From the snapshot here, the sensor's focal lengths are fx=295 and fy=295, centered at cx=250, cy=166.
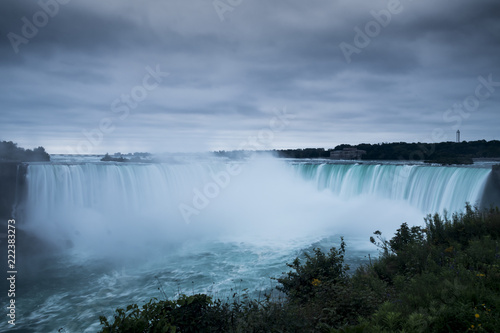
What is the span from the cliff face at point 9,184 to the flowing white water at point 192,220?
784mm

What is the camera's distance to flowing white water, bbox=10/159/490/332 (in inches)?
483

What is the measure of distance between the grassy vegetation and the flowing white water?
2825 mm

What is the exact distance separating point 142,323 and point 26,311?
9657mm

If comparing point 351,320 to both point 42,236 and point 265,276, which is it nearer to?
point 265,276

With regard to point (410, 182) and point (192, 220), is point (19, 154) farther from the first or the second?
point (410, 182)

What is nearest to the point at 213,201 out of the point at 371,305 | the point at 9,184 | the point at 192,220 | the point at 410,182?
the point at 192,220

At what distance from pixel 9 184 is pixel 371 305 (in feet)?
75.8

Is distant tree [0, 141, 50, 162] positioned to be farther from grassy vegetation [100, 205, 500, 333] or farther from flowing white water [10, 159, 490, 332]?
grassy vegetation [100, 205, 500, 333]

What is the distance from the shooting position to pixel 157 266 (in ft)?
48.9

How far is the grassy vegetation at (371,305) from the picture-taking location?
429 centimetres

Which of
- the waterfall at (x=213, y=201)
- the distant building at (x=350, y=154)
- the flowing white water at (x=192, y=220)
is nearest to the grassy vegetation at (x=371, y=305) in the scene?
the flowing white water at (x=192, y=220)

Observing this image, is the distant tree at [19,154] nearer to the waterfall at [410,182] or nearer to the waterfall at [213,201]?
the waterfall at [213,201]

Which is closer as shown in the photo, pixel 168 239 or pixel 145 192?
pixel 168 239

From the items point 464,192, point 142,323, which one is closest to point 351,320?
point 142,323
